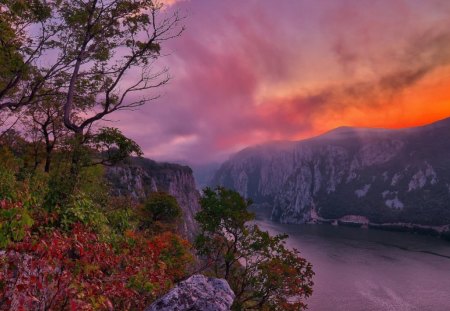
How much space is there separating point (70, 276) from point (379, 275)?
130744 mm

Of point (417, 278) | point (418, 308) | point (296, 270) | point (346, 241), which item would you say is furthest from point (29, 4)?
point (346, 241)

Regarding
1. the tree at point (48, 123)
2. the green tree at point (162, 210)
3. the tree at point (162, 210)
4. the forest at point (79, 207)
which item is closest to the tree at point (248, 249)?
the forest at point (79, 207)

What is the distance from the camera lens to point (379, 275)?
391 feet

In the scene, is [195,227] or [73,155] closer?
[73,155]

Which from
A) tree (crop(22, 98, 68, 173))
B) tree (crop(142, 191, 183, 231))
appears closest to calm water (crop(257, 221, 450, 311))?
tree (crop(142, 191, 183, 231))

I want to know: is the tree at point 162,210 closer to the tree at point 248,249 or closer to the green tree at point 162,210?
the green tree at point 162,210

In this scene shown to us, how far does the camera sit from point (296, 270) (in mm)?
35281

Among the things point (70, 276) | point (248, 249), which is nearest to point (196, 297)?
point (70, 276)

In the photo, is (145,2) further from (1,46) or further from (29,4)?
(1,46)

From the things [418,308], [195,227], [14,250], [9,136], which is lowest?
[418,308]

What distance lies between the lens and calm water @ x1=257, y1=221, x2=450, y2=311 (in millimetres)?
91812

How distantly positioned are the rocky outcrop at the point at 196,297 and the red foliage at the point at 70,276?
85 centimetres

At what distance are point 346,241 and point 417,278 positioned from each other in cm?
7626

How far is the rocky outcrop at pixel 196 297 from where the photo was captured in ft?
42.1
